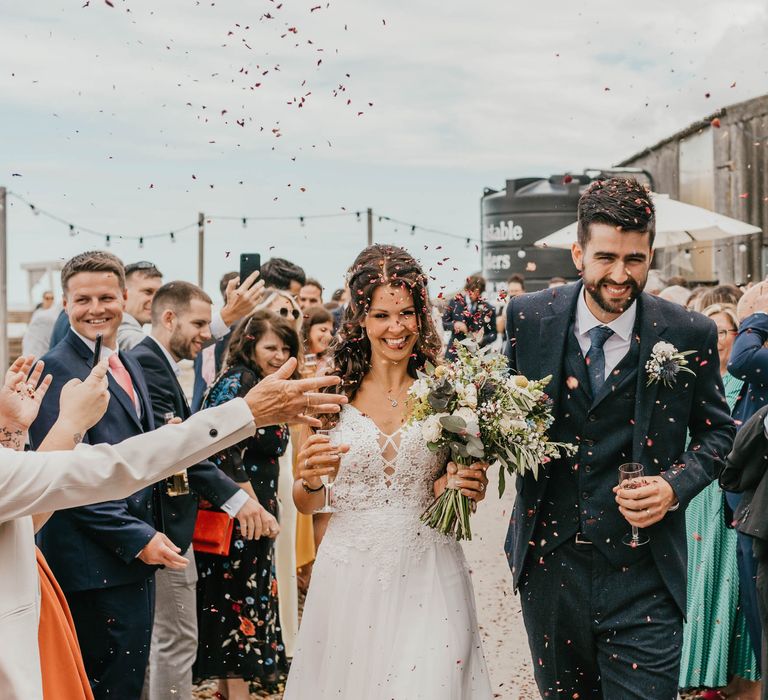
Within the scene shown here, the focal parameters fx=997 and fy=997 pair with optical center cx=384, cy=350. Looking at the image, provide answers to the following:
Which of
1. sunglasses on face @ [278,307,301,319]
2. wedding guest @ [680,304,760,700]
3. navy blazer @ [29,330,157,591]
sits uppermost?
sunglasses on face @ [278,307,301,319]

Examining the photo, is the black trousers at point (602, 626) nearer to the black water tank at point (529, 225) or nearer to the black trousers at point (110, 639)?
the black trousers at point (110, 639)

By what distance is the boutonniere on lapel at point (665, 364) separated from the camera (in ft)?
11.1

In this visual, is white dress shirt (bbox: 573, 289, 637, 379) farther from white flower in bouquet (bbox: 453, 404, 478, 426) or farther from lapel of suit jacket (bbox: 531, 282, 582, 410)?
white flower in bouquet (bbox: 453, 404, 478, 426)

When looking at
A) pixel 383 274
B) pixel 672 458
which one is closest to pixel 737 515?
pixel 672 458

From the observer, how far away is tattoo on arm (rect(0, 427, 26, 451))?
121 inches

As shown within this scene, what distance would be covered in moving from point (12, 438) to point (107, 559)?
1.03 meters

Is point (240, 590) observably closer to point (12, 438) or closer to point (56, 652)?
point (56, 652)

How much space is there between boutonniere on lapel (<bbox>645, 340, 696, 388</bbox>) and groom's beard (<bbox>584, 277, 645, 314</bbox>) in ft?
0.59

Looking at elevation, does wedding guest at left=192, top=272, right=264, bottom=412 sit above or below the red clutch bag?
above

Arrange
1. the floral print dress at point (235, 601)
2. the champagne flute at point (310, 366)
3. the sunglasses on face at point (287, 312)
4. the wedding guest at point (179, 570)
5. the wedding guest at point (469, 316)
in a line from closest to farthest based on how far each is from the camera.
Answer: the wedding guest at point (469, 316) < the wedding guest at point (179, 570) < the floral print dress at point (235, 601) < the sunglasses on face at point (287, 312) < the champagne flute at point (310, 366)

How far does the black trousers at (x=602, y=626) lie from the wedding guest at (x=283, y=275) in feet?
14.1

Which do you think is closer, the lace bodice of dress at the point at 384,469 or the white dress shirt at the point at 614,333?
the white dress shirt at the point at 614,333

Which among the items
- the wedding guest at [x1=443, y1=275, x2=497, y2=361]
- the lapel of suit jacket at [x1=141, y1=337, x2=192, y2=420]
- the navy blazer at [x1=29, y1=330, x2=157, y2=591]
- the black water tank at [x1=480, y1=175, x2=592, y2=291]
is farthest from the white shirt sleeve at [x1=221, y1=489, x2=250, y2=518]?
the black water tank at [x1=480, y1=175, x2=592, y2=291]

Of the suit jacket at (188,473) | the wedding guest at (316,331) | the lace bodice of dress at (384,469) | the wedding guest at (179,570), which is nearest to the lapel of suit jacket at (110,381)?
the suit jacket at (188,473)
